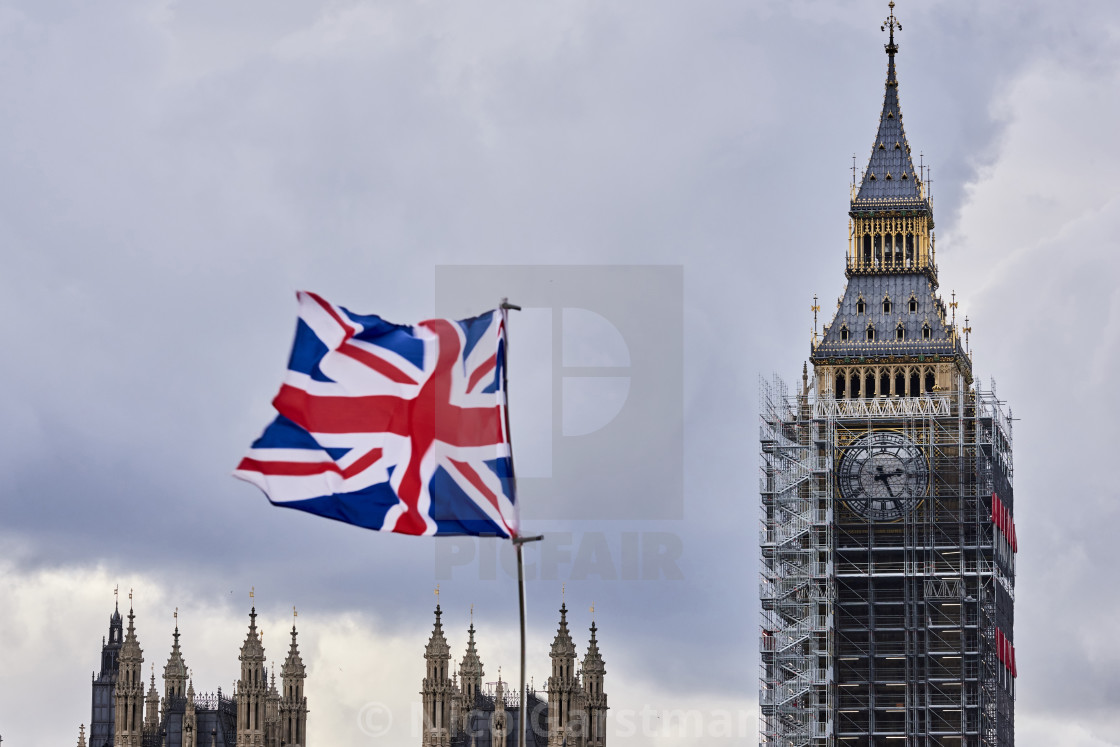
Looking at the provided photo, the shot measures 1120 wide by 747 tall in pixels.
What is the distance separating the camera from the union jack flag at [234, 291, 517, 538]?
233 ft

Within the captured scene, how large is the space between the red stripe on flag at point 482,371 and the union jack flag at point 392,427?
27mm

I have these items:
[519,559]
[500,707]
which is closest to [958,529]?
[500,707]

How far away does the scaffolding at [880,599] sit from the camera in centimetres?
19012

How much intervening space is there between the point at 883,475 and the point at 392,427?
123 metres

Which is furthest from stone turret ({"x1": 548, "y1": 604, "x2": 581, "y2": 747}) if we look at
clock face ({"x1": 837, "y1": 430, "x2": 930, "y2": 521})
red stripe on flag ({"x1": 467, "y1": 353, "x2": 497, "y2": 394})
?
red stripe on flag ({"x1": 467, "y1": 353, "x2": 497, "y2": 394})

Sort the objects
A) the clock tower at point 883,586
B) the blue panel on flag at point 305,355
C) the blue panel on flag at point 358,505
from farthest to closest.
→ the clock tower at point 883,586, the blue panel on flag at point 305,355, the blue panel on flag at point 358,505

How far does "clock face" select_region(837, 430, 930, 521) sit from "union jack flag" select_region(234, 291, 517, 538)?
119 m

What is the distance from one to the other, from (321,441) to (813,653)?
12345 centimetres

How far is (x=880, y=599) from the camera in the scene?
192 metres

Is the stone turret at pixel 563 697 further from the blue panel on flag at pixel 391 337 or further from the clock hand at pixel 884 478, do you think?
the blue panel on flag at pixel 391 337

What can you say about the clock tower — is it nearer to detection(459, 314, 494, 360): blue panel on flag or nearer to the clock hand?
the clock hand

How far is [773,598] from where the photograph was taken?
629ft

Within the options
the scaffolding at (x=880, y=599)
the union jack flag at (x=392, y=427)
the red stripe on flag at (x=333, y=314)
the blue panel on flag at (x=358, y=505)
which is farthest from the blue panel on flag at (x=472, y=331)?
the scaffolding at (x=880, y=599)

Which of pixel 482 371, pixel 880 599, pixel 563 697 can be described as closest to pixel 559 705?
pixel 563 697
